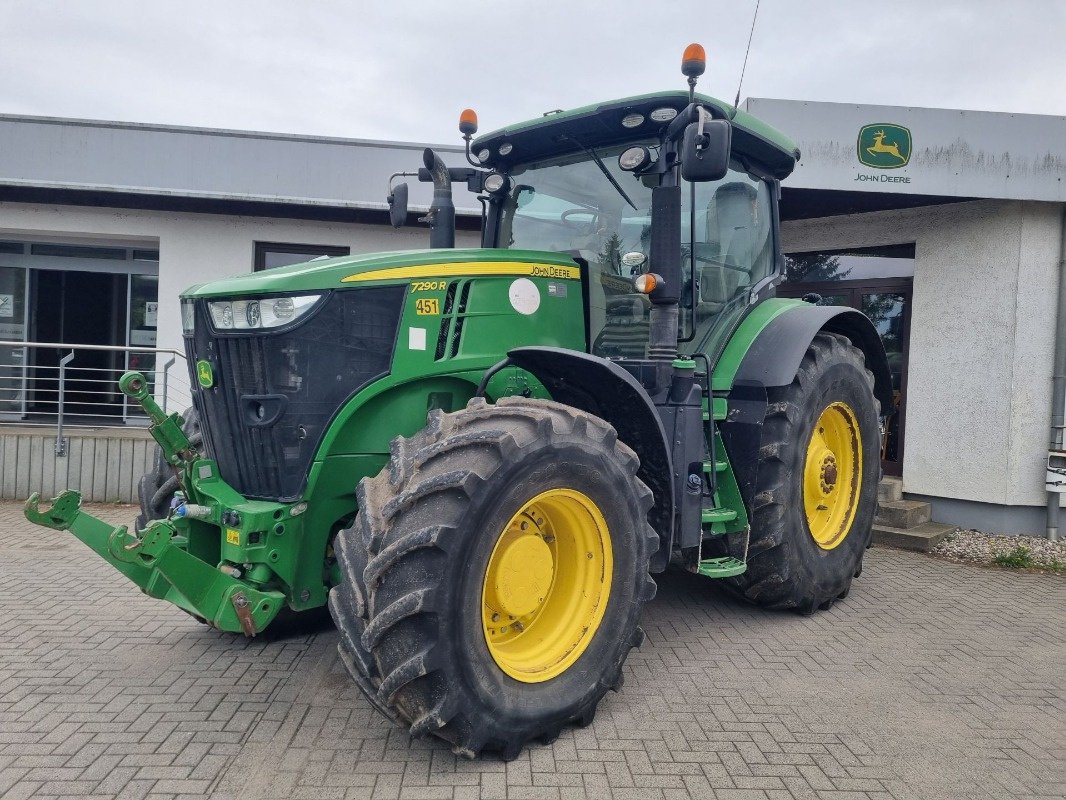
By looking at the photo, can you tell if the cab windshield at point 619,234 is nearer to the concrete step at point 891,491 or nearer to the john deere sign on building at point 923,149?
the john deere sign on building at point 923,149

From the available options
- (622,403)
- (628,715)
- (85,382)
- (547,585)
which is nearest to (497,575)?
(547,585)

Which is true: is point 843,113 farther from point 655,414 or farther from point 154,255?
point 154,255

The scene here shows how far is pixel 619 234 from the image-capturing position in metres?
4.32

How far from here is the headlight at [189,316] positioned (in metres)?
3.53

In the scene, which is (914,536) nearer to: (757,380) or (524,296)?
(757,380)

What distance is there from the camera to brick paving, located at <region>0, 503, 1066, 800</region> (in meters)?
2.83

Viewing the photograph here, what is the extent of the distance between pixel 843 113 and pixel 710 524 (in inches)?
180

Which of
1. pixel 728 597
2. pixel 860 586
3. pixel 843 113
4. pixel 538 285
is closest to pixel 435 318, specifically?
pixel 538 285

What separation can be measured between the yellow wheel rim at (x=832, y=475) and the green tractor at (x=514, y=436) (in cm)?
4

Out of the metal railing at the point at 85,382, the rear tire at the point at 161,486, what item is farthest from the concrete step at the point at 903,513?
the metal railing at the point at 85,382

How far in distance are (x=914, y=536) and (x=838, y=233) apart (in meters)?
3.29

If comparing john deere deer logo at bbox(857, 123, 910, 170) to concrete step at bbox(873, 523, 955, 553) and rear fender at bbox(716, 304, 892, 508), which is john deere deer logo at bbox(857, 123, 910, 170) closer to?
rear fender at bbox(716, 304, 892, 508)

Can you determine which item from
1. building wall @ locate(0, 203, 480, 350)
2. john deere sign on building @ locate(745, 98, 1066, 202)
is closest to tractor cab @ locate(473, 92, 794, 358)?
john deere sign on building @ locate(745, 98, 1066, 202)

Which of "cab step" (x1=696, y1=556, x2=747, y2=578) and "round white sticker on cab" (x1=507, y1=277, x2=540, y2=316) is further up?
"round white sticker on cab" (x1=507, y1=277, x2=540, y2=316)
